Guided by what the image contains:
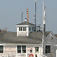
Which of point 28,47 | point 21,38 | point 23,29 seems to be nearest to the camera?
point 28,47

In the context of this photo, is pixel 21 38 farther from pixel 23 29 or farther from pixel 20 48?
pixel 20 48

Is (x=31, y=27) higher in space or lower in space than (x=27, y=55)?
higher

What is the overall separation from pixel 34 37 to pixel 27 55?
149 inches

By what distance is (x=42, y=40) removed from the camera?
41906 millimetres

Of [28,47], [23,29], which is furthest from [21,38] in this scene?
[28,47]

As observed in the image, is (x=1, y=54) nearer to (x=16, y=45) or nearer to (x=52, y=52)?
(x=16, y=45)

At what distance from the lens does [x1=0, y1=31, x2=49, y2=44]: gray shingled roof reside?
139 feet

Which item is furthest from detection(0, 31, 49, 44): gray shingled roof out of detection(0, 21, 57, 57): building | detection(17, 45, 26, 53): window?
detection(17, 45, 26, 53): window

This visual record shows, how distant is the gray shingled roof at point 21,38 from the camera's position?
42344mm

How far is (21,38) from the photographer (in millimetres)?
44062

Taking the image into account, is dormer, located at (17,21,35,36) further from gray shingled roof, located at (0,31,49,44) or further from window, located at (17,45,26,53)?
window, located at (17,45,26,53)

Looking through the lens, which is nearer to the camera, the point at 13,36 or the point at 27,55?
the point at 27,55

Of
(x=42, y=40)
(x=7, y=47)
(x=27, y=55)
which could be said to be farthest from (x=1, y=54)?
(x=42, y=40)

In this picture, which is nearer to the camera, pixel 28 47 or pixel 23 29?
pixel 28 47
